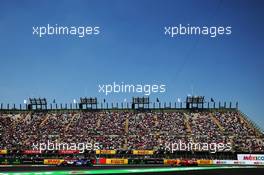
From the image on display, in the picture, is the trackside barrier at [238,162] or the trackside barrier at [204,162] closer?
the trackside barrier at [238,162]

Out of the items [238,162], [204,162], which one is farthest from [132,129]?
[238,162]

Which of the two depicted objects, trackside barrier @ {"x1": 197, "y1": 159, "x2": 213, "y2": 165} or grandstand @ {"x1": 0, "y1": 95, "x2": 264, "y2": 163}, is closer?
trackside barrier @ {"x1": 197, "y1": 159, "x2": 213, "y2": 165}

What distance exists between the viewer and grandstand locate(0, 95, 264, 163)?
91562 mm

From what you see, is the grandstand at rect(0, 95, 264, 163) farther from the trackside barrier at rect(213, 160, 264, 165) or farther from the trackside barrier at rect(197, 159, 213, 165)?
the trackside barrier at rect(197, 159, 213, 165)

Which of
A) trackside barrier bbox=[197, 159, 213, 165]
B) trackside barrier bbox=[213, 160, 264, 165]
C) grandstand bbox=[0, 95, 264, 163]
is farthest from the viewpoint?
grandstand bbox=[0, 95, 264, 163]

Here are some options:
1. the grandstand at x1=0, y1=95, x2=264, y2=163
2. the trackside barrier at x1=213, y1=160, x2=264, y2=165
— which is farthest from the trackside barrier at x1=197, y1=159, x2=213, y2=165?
the grandstand at x1=0, y1=95, x2=264, y2=163

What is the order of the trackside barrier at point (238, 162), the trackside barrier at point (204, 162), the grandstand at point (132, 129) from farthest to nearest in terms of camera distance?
the grandstand at point (132, 129) → the trackside barrier at point (204, 162) → the trackside barrier at point (238, 162)

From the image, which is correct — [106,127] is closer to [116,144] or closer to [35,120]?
[116,144]

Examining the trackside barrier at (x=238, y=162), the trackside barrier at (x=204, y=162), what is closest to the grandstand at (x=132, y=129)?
the trackside barrier at (x=238, y=162)

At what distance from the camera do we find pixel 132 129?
108 meters

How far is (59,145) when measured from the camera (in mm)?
95000

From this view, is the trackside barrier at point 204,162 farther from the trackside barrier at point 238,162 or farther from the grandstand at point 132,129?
the grandstand at point 132,129

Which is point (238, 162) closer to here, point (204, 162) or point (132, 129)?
point (204, 162)

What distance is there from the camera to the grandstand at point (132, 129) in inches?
3605
